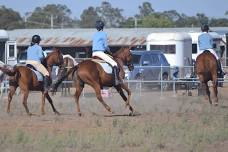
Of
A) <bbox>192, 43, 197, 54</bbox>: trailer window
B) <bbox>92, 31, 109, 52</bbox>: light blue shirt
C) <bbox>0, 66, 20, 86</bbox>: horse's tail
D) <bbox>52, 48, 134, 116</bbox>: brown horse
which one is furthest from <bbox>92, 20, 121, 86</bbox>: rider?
<bbox>192, 43, 197, 54</bbox>: trailer window

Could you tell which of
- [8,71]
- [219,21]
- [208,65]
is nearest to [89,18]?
[219,21]

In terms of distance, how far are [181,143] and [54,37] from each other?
49554 millimetres

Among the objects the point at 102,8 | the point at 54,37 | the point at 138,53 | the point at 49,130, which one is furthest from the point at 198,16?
the point at 49,130

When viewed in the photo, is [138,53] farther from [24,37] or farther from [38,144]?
[24,37]

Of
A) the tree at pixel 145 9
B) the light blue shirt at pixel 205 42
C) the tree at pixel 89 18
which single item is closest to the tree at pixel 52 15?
the tree at pixel 89 18

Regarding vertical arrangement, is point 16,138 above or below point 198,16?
below

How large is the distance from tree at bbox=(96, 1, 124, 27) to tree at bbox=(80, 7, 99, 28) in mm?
1046

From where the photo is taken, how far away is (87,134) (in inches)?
547

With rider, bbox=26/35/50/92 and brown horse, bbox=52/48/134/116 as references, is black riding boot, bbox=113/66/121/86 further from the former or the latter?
rider, bbox=26/35/50/92

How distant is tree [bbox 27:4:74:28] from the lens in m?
114

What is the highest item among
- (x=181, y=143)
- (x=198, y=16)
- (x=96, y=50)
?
(x=198, y=16)

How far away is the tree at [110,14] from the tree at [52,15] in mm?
5578

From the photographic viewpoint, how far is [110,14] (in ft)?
392

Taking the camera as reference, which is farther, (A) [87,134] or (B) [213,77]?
(B) [213,77]
